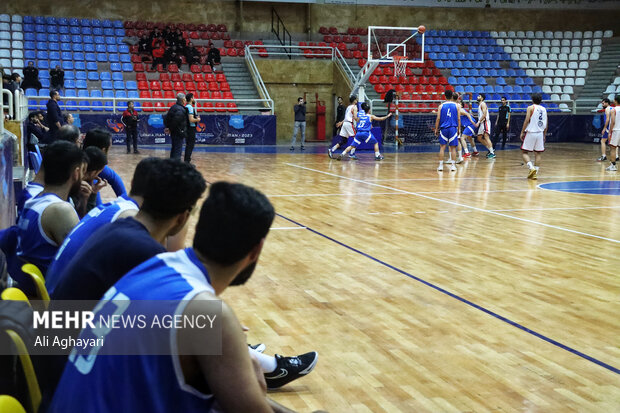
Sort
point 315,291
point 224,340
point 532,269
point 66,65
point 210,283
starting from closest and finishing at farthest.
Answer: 1. point 224,340
2. point 210,283
3. point 315,291
4. point 532,269
5. point 66,65

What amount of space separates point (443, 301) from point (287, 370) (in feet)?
6.30

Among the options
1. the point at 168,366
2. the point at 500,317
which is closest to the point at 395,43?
the point at 500,317

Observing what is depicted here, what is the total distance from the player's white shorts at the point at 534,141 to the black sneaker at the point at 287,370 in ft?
39.8

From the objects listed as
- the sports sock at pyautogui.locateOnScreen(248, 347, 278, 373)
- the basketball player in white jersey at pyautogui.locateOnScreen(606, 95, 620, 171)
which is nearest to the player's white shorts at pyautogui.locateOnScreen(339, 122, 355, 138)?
the basketball player in white jersey at pyautogui.locateOnScreen(606, 95, 620, 171)

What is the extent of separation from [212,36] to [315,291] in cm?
2191

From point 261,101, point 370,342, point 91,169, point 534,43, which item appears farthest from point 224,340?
point 534,43

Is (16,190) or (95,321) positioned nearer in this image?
(95,321)

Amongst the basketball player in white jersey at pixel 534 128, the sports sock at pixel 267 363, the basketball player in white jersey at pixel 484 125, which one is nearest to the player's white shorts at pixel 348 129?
the basketball player in white jersey at pixel 484 125

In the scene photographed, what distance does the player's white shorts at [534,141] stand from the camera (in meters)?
14.6

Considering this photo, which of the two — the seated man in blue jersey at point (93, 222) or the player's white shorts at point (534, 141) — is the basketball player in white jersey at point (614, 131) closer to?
the player's white shorts at point (534, 141)

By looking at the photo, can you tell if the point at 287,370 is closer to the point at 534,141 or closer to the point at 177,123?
the point at 177,123

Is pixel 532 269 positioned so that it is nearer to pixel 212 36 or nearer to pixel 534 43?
pixel 212 36

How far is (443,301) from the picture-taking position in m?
5.11

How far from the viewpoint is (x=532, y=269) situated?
614 cm
